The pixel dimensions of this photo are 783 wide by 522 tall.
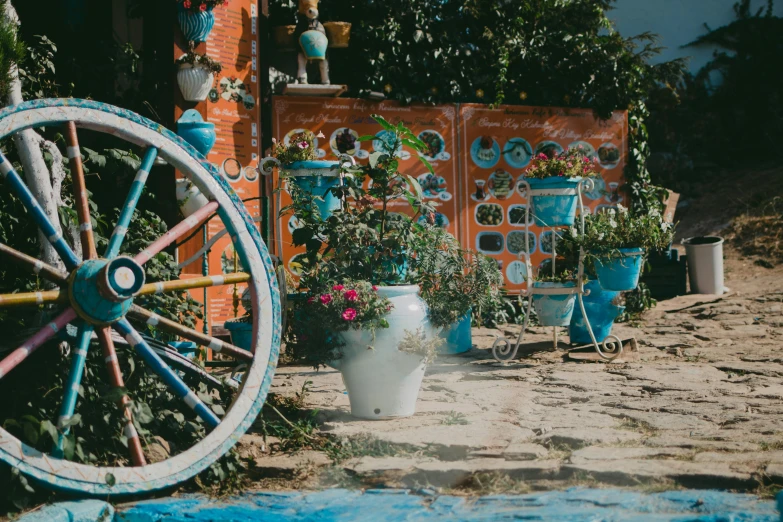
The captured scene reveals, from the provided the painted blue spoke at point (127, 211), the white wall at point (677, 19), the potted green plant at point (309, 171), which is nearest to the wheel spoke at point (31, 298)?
the painted blue spoke at point (127, 211)

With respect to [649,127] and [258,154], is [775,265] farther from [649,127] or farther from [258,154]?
[258,154]

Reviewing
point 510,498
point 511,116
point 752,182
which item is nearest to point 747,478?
point 510,498

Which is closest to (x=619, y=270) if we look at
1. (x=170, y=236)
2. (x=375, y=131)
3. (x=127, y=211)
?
(x=375, y=131)

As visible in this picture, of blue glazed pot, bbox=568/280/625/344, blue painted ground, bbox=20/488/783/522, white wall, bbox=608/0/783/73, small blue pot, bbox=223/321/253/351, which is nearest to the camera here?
blue painted ground, bbox=20/488/783/522

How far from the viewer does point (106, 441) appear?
3371 millimetres

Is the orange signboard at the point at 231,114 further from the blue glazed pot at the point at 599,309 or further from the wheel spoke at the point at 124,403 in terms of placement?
the wheel spoke at the point at 124,403

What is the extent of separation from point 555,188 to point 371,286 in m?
2.44

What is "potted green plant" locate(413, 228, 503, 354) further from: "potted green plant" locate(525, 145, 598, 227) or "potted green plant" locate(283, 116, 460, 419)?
"potted green plant" locate(525, 145, 598, 227)

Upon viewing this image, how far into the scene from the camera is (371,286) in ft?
13.4

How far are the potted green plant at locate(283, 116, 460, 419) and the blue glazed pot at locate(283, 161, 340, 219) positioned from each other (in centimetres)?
39

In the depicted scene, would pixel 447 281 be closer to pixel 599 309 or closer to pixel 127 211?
pixel 127 211

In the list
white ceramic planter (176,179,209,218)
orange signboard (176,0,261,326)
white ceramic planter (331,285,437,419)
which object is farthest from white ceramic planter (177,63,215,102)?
white ceramic planter (331,285,437,419)

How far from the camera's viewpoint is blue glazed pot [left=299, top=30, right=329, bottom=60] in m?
7.48

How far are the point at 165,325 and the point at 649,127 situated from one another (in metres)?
11.4
